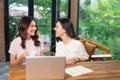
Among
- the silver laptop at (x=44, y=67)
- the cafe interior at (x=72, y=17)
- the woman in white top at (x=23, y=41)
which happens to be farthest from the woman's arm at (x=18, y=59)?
the cafe interior at (x=72, y=17)

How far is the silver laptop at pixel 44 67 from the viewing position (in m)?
1.73

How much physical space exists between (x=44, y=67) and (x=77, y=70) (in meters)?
0.47

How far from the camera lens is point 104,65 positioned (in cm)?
234

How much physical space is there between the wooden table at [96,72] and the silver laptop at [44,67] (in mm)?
127

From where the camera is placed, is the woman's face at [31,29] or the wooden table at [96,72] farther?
the woman's face at [31,29]

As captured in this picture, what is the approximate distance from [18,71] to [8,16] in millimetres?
3326

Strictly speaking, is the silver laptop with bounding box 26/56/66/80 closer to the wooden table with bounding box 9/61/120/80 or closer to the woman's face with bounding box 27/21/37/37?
the wooden table with bounding box 9/61/120/80

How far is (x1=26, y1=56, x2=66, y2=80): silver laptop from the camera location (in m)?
1.73

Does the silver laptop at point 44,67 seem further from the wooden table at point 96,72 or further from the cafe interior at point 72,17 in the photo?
the cafe interior at point 72,17


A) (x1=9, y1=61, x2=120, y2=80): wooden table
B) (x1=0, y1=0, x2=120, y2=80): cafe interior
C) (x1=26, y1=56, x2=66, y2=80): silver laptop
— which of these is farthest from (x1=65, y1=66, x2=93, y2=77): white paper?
(x1=0, y1=0, x2=120, y2=80): cafe interior

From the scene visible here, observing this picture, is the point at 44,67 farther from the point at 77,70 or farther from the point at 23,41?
the point at 23,41

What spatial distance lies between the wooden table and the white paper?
57 mm

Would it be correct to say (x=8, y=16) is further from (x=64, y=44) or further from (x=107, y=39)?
(x=64, y=44)

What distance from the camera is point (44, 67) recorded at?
177cm
